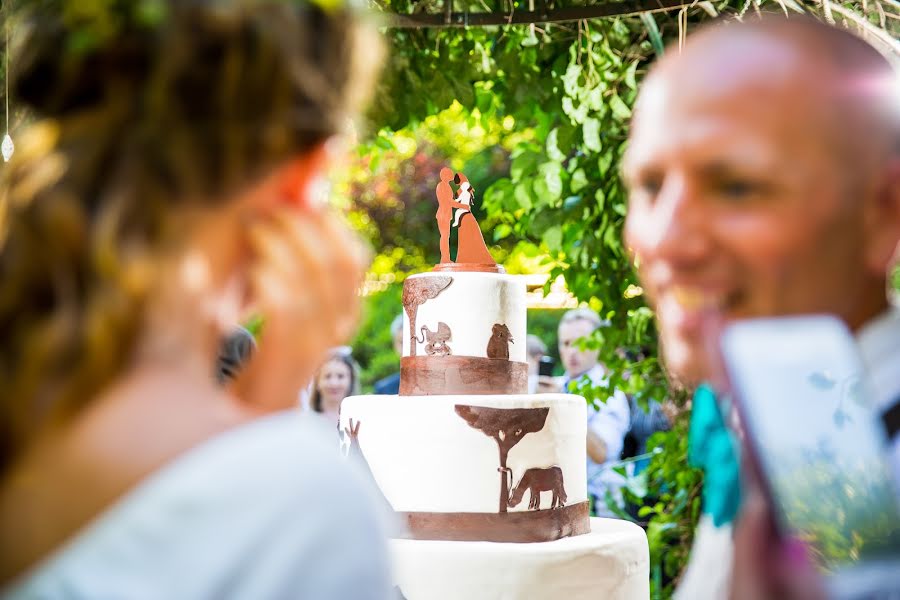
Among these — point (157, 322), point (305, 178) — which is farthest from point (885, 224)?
point (157, 322)

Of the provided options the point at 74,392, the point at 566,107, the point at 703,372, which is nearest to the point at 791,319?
Result: the point at 703,372

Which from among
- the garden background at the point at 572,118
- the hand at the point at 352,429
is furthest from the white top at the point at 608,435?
the hand at the point at 352,429

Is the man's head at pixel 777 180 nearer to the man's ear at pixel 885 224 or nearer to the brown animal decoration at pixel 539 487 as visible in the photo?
the man's ear at pixel 885 224

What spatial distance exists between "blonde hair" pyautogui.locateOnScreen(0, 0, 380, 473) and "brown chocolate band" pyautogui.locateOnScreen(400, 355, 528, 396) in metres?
3.59

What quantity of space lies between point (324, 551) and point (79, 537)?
0.53ft

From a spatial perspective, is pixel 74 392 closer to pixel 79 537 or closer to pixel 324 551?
pixel 79 537

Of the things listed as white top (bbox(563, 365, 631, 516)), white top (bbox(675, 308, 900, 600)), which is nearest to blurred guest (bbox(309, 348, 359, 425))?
white top (bbox(563, 365, 631, 516))

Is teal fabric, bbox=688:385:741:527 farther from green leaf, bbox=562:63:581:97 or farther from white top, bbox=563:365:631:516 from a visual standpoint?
white top, bbox=563:365:631:516

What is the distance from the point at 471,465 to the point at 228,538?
3.41 meters

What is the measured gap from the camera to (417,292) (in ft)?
14.7

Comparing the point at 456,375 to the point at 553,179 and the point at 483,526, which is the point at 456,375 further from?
the point at 553,179

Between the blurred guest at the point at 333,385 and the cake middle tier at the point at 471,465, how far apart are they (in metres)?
1.95

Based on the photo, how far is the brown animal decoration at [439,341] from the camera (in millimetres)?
4391

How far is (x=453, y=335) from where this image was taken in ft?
14.4
